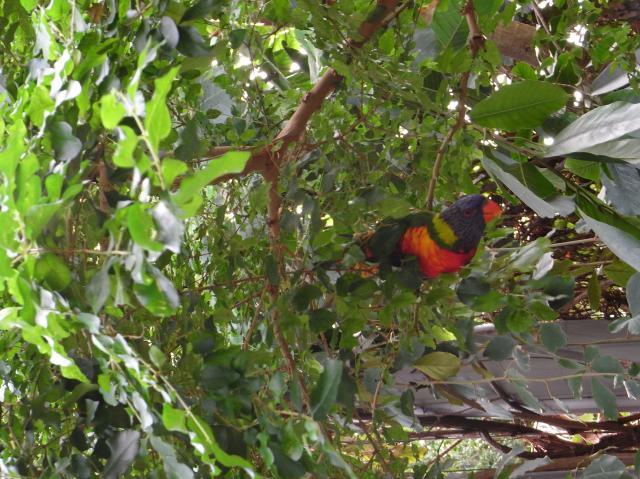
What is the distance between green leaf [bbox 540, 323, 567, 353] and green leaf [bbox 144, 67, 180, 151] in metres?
0.54

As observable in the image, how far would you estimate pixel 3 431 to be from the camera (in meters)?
0.51

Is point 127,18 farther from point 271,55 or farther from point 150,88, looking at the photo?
point 271,55

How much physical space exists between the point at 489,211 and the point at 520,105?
0.10 m

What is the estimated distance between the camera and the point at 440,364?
28.0 inches

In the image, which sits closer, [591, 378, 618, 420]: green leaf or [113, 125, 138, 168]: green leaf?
[113, 125, 138, 168]: green leaf

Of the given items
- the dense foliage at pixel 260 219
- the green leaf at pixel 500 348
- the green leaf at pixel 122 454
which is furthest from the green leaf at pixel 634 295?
the green leaf at pixel 122 454

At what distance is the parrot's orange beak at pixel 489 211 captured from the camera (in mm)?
653

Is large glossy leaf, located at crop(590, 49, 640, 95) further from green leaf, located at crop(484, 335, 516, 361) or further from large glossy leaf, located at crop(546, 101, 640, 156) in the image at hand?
green leaf, located at crop(484, 335, 516, 361)

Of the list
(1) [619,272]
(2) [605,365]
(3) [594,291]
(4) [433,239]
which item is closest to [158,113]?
(4) [433,239]

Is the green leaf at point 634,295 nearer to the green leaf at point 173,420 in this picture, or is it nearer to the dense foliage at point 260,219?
the dense foliage at point 260,219

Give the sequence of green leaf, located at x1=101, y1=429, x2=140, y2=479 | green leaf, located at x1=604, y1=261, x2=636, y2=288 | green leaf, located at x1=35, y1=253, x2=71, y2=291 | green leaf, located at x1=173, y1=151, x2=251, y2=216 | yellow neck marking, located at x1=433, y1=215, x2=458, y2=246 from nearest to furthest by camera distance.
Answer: green leaf, located at x1=173, y1=151, x2=251, y2=216 → green leaf, located at x1=35, y1=253, x2=71, y2=291 → green leaf, located at x1=101, y1=429, x2=140, y2=479 → yellow neck marking, located at x1=433, y1=215, x2=458, y2=246 → green leaf, located at x1=604, y1=261, x2=636, y2=288

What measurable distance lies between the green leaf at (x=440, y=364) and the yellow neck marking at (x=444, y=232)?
160 millimetres

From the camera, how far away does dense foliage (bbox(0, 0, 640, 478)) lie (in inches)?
13.3

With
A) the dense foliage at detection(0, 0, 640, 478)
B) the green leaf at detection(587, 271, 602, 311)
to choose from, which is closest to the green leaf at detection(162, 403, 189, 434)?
the dense foliage at detection(0, 0, 640, 478)
